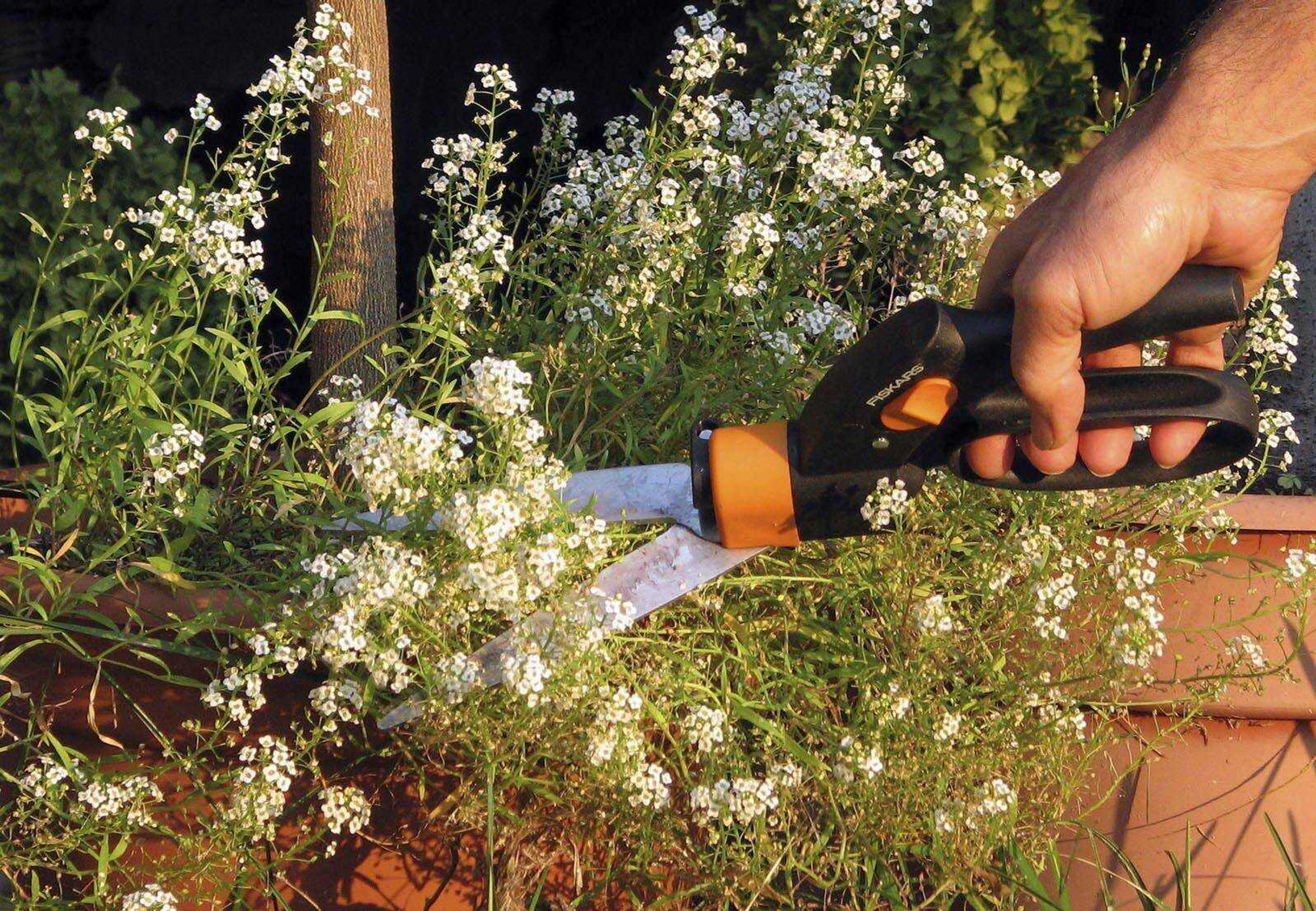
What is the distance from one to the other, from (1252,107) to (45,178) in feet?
7.12

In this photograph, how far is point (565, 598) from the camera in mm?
1255

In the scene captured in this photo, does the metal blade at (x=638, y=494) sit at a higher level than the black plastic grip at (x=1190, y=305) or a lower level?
lower

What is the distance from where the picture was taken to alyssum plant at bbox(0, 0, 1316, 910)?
1266 millimetres

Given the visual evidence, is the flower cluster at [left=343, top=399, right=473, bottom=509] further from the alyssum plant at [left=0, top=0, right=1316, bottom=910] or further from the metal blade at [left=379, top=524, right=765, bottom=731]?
the metal blade at [left=379, top=524, right=765, bottom=731]

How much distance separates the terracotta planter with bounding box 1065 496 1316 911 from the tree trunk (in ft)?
3.94

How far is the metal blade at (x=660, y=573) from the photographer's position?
1320 millimetres

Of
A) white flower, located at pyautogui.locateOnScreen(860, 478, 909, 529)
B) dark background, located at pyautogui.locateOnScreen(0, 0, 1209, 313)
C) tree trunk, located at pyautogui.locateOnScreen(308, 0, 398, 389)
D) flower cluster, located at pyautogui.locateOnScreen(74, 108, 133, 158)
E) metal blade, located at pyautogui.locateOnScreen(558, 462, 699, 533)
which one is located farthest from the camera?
dark background, located at pyautogui.locateOnScreen(0, 0, 1209, 313)

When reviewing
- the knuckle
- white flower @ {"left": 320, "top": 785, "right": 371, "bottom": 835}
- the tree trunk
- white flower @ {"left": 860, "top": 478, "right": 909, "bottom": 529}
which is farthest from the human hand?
the tree trunk

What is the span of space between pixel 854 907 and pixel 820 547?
433mm

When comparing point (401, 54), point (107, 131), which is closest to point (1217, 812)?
point (107, 131)

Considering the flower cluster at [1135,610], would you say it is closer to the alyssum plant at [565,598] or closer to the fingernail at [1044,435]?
the alyssum plant at [565,598]

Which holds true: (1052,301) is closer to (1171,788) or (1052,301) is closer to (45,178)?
(1171,788)

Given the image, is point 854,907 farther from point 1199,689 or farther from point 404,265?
point 404,265

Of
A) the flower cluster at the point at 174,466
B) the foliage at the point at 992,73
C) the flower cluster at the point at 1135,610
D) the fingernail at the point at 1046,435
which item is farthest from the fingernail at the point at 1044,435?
the foliage at the point at 992,73
